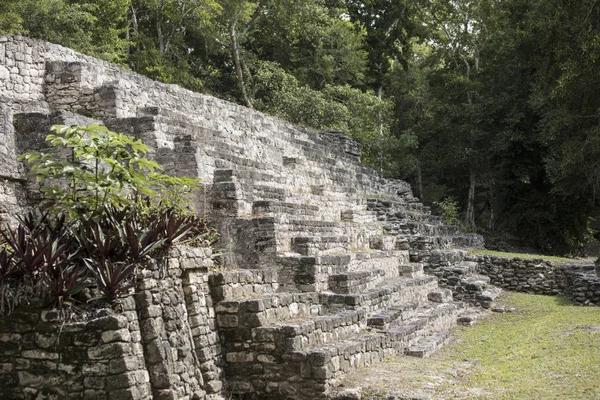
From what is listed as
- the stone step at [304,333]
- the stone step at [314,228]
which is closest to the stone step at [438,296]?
the stone step at [314,228]

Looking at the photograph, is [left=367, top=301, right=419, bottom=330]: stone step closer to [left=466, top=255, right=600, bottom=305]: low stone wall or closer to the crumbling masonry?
the crumbling masonry

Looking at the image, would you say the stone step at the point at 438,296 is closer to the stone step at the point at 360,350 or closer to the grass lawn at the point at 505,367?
the grass lawn at the point at 505,367

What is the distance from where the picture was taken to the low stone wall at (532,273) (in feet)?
55.9

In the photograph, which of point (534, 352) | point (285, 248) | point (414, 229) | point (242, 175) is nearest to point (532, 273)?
point (414, 229)

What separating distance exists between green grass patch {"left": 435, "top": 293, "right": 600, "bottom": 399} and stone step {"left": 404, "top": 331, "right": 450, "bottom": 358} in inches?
5.9

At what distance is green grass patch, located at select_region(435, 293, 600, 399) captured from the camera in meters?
7.64

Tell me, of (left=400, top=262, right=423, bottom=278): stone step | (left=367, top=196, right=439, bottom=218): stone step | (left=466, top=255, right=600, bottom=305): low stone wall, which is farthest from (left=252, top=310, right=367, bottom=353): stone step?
(left=466, top=255, right=600, bottom=305): low stone wall

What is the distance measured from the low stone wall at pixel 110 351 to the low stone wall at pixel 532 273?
12.3 m

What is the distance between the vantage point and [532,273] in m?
17.6

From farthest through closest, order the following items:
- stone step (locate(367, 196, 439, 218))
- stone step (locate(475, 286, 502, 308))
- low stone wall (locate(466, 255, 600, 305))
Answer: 1. low stone wall (locate(466, 255, 600, 305))
2. stone step (locate(367, 196, 439, 218))
3. stone step (locate(475, 286, 502, 308))

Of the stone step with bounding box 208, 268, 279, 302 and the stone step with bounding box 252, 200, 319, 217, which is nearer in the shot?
the stone step with bounding box 208, 268, 279, 302

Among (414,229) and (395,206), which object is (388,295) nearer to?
(414,229)

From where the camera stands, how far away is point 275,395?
24.8 ft

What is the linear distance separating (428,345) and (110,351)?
5.82 metres
